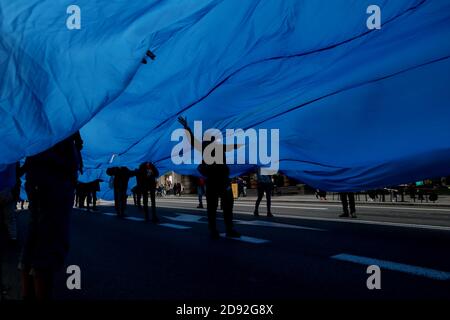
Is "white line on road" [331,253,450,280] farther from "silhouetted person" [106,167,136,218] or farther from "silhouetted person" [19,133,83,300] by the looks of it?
"silhouetted person" [106,167,136,218]

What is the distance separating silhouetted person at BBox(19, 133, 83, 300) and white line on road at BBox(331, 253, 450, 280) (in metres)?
3.37

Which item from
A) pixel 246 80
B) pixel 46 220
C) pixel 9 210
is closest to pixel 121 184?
pixel 9 210

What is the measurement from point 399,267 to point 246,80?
275 centimetres

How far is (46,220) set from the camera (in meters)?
2.49

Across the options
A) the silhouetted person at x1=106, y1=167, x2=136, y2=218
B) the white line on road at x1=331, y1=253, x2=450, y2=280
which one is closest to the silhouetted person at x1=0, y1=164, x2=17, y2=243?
the silhouetted person at x1=106, y1=167, x2=136, y2=218

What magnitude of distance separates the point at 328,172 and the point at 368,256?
2379 millimetres

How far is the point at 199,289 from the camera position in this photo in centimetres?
355

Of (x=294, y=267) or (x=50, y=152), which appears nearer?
(x=50, y=152)

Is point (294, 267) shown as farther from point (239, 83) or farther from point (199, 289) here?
point (239, 83)

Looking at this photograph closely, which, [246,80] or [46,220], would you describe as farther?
[246,80]

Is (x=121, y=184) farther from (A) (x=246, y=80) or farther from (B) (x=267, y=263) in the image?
(A) (x=246, y=80)

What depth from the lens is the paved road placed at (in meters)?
3.46
